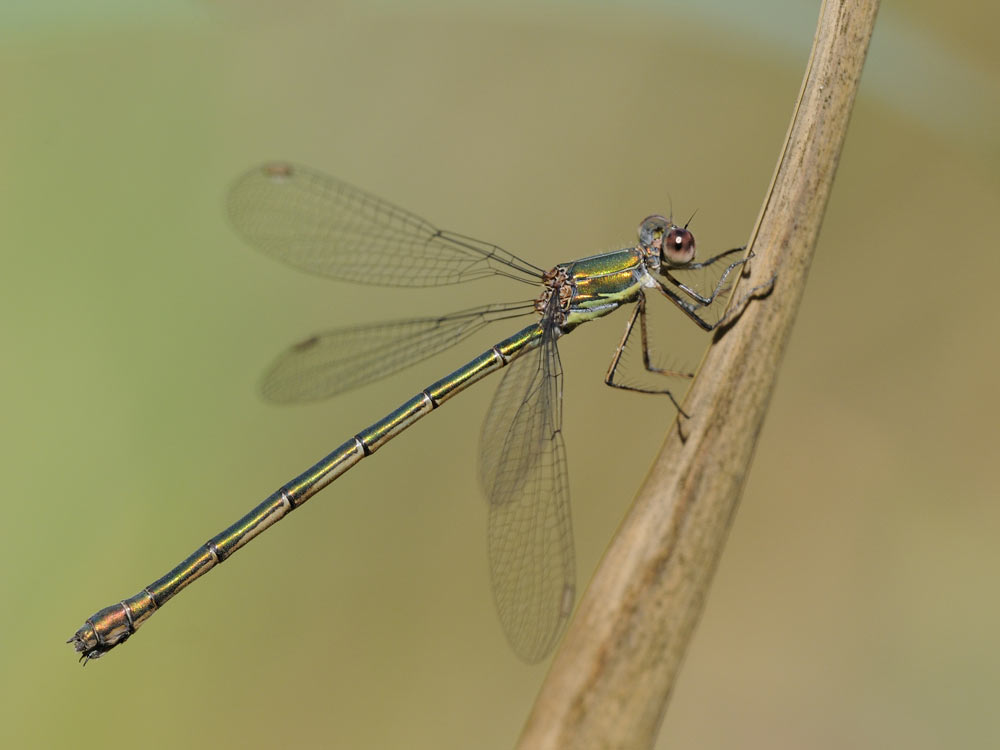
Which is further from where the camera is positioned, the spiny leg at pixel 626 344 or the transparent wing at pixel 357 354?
the transparent wing at pixel 357 354

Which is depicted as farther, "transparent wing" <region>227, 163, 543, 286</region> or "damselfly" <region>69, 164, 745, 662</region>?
"transparent wing" <region>227, 163, 543, 286</region>

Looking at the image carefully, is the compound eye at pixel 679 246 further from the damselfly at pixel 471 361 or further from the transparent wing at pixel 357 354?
the transparent wing at pixel 357 354

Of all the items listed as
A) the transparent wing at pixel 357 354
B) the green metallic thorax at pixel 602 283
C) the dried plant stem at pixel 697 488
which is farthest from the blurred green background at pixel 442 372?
the dried plant stem at pixel 697 488

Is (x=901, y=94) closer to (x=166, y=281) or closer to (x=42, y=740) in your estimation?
(x=166, y=281)

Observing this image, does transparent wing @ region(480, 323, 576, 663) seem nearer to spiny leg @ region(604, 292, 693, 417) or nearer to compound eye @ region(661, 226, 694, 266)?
spiny leg @ region(604, 292, 693, 417)

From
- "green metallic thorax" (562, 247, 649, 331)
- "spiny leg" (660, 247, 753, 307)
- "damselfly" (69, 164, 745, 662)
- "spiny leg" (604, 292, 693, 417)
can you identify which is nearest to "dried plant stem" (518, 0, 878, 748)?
"spiny leg" (660, 247, 753, 307)

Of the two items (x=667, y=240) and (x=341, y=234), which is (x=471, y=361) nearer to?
(x=341, y=234)

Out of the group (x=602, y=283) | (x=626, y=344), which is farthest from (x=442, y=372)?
(x=626, y=344)
